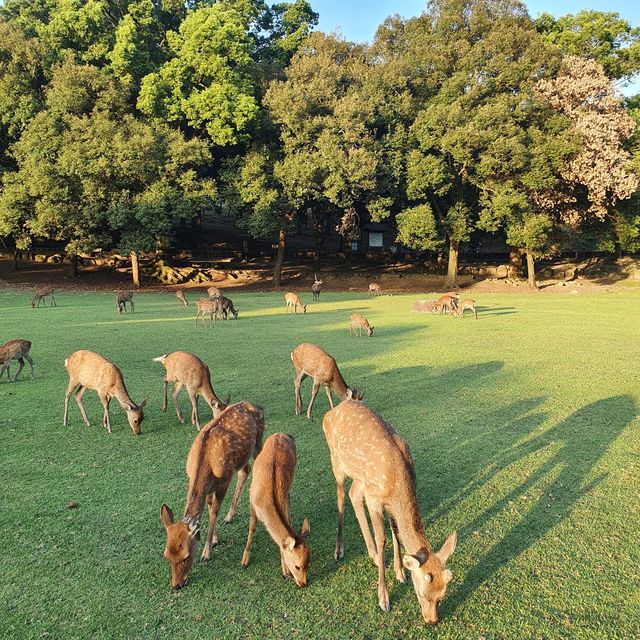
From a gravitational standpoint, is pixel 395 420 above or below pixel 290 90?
below

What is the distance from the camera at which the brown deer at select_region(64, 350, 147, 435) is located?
241 inches

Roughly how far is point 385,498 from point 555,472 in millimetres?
2577

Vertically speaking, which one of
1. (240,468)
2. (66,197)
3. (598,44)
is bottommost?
(240,468)

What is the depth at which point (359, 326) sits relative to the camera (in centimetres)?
1405

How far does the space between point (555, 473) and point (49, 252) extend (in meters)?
39.6

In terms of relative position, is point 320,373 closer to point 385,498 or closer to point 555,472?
point 555,472

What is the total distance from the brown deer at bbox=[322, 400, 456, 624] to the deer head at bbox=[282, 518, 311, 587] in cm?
48

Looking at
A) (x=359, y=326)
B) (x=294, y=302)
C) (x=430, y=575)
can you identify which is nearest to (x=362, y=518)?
(x=430, y=575)

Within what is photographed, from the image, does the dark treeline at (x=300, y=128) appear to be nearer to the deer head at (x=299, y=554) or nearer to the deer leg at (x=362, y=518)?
the deer leg at (x=362, y=518)

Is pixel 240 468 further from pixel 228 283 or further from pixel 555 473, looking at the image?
pixel 228 283

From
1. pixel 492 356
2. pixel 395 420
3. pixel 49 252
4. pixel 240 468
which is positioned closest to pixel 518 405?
pixel 395 420

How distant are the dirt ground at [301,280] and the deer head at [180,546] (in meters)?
26.2

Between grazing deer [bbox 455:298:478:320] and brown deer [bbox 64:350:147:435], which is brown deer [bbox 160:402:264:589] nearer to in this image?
brown deer [bbox 64:350:147:435]

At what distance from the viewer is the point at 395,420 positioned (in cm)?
659
